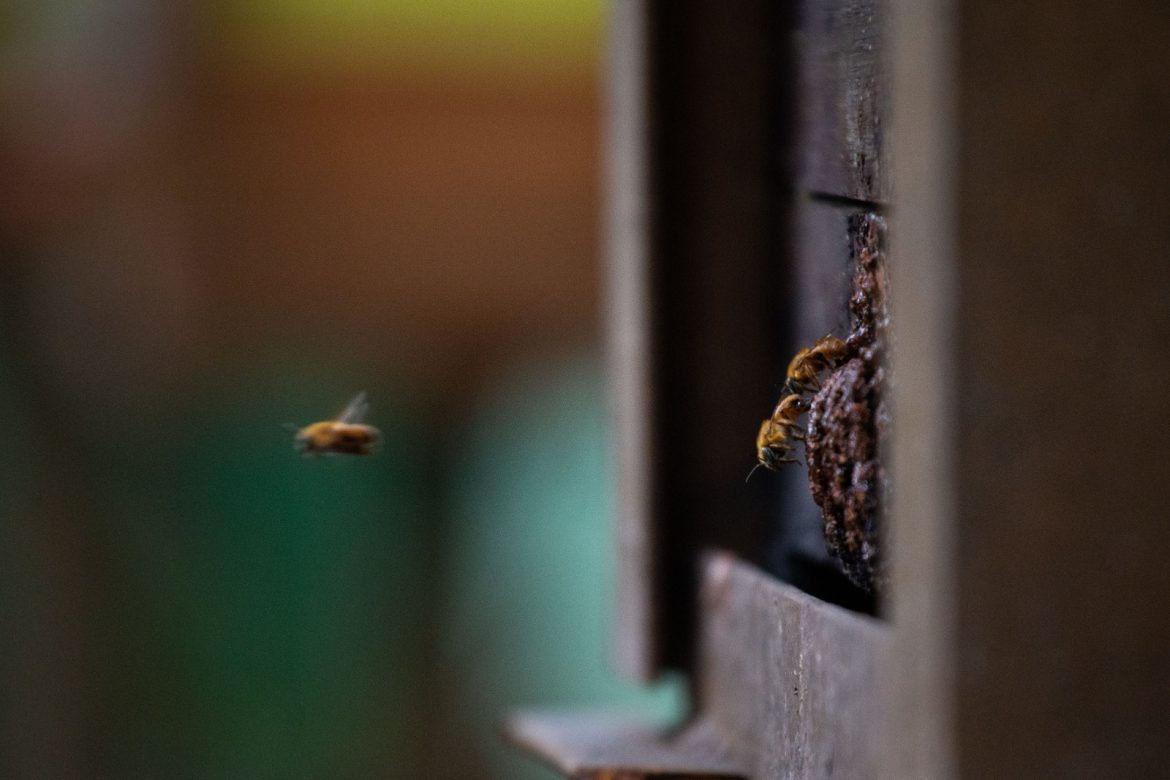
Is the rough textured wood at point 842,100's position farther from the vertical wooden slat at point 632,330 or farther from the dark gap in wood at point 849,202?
the vertical wooden slat at point 632,330

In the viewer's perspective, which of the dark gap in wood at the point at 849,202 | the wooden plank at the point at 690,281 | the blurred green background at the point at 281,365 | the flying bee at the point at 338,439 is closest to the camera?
the dark gap in wood at the point at 849,202

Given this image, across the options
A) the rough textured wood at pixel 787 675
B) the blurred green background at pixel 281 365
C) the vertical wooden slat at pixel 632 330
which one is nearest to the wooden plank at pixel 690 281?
the vertical wooden slat at pixel 632 330

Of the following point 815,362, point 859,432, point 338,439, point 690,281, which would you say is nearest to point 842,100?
point 815,362

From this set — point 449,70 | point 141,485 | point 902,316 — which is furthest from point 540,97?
point 902,316

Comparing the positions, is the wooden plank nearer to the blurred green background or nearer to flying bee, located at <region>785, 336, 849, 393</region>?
flying bee, located at <region>785, 336, 849, 393</region>

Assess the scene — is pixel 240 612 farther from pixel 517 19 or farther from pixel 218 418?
pixel 517 19

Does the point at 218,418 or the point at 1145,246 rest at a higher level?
the point at 1145,246
